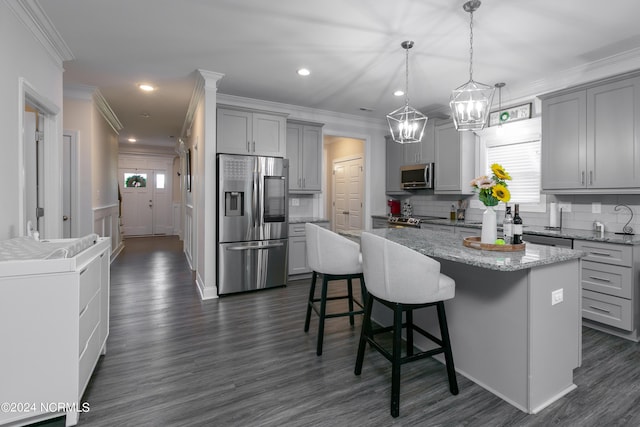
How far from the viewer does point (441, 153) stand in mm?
5020

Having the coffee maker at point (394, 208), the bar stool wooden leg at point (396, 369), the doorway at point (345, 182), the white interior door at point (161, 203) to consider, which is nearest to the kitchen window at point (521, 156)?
the coffee maker at point (394, 208)

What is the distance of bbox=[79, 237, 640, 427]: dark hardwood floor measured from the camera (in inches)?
71.5

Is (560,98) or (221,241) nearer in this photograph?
(560,98)

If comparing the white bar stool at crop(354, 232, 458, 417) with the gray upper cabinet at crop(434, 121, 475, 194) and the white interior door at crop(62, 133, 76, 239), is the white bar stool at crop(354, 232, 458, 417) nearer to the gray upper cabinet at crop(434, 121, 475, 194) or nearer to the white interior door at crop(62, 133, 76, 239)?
the gray upper cabinet at crop(434, 121, 475, 194)

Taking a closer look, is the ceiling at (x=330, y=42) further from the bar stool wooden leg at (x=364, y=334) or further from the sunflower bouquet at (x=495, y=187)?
the bar stool wooden leg at (x=364, y=334)

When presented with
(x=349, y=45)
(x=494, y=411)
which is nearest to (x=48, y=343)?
(x=494, y=411)

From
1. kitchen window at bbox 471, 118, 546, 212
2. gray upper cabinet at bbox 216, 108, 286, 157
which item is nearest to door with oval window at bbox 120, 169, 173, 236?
gray upper cabinet at bbox 216, 108, 286, 157

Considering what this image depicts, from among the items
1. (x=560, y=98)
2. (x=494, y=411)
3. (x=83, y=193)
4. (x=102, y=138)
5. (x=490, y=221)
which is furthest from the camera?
(x=102, y=138)

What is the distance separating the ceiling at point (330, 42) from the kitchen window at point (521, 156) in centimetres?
52

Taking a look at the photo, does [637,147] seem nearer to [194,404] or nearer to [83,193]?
[194,404]

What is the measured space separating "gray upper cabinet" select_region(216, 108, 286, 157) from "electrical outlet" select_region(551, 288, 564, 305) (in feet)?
11.9

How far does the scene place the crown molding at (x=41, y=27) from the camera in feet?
7.92

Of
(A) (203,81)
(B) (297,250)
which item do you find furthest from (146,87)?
(B) (297,250)

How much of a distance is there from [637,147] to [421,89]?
2.36 meters
